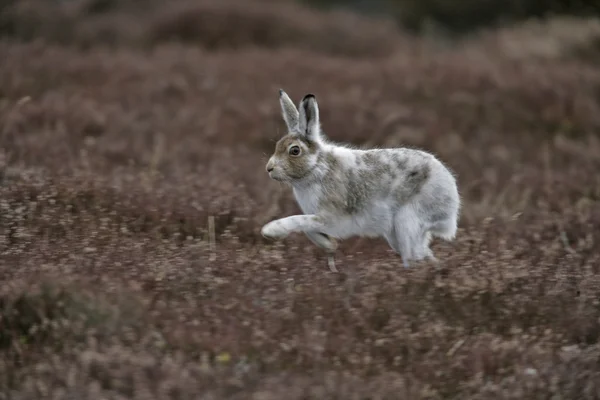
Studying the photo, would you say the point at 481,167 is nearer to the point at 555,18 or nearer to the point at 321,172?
the point at 321,172

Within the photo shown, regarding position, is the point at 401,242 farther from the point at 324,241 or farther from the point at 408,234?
the point at 324,241

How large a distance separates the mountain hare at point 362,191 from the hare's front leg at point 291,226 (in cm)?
5

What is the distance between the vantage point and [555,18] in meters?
20.5

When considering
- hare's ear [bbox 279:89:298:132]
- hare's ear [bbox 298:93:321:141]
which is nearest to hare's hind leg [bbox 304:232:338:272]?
hare's ear [bbox 298:93:321:141]

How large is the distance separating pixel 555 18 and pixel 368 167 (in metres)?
14.7

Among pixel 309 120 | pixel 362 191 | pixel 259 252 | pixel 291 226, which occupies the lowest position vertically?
pixel 259 252

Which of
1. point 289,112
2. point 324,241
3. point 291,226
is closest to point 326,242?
point 324,241

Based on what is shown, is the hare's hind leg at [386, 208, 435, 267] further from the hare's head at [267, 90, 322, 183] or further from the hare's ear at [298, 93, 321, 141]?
the hare's ear at [298, 93, 321, 141]

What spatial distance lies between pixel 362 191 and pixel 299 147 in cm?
59

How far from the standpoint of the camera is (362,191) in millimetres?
7141

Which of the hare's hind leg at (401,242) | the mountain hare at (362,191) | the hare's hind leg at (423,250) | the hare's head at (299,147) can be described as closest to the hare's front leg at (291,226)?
the mountain hare at (362,191)

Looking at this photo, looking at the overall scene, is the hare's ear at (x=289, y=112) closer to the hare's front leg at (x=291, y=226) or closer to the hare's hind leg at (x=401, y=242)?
the hare's front leg at (x=291, y=226)

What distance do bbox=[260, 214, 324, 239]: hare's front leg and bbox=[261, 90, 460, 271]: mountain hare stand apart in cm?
5

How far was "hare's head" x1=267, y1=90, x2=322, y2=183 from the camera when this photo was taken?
275 inches
